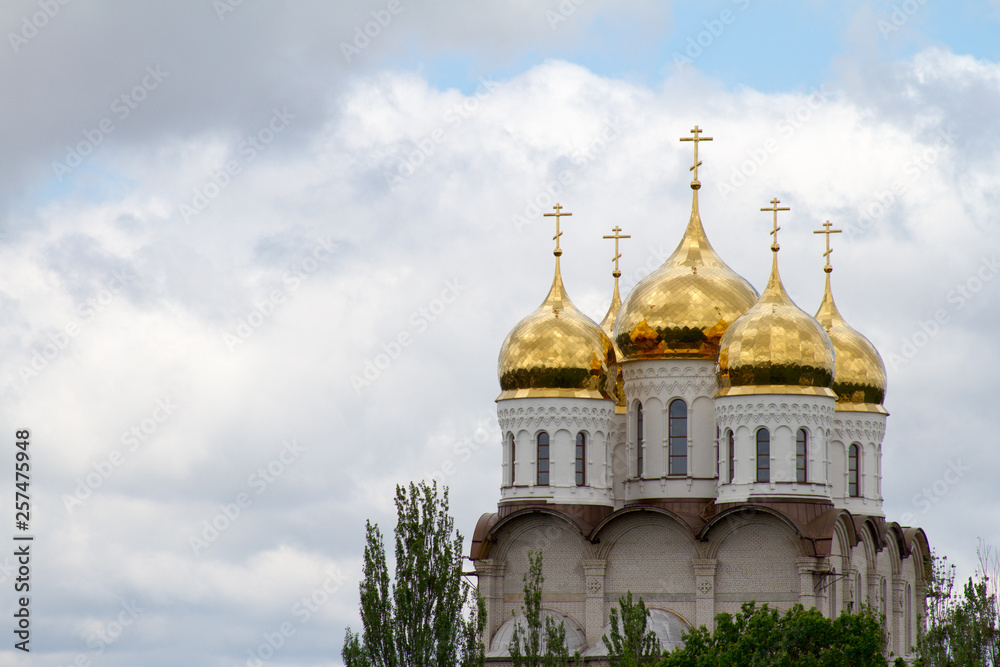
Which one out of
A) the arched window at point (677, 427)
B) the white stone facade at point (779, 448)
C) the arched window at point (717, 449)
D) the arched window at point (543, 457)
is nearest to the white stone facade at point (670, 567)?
the white stone facade at point (779, 448)

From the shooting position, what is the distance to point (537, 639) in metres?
29.4

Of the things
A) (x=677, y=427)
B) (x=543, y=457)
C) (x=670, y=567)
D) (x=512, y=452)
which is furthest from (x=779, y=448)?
(x=512, y=452)

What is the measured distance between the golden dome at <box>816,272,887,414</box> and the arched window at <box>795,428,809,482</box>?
194 inches

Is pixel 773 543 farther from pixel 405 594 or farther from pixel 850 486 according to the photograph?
pixel 405 594

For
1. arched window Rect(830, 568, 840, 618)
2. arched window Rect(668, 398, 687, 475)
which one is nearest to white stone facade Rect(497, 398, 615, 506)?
arched window Rect(668, 398, 687, 475)

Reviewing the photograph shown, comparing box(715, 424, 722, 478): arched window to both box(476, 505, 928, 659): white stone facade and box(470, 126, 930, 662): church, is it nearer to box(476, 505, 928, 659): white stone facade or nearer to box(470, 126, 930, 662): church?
box(470, 126, 930, 662): church

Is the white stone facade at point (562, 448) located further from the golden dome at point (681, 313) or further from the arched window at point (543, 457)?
the golden dome at point (681, 313)

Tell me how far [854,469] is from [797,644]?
417 inches

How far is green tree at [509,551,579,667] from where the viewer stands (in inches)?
1131

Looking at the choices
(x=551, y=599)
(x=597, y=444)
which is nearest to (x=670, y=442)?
(x=597, y=444)

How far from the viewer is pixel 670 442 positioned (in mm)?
34969

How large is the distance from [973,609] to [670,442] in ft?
21.9

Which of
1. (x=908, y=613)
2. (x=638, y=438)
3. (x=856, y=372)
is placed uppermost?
(x=856, y=372)

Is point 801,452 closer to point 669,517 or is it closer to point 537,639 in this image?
point 669,517
